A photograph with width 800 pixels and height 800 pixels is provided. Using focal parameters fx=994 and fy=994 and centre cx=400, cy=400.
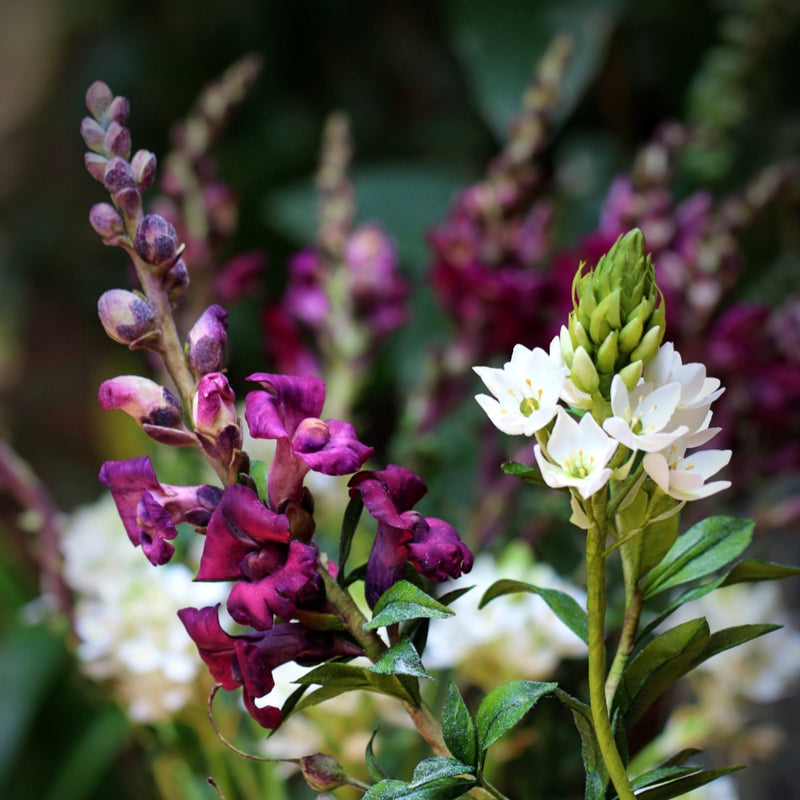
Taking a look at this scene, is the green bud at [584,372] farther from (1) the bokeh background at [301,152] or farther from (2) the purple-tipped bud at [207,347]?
(1) the bokeh background at [301,152]

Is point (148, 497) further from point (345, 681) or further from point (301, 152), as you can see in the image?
point (301, 152)

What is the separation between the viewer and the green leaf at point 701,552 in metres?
0.24

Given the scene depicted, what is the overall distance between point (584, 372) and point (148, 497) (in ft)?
0.30

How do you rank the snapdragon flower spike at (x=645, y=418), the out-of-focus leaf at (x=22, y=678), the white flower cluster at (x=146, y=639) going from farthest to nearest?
the out-of-focus leaf at (x=22, y=678) → the white flower cluster at (x=146, y=639) → the snapdragon flower spike at (x=645, y=418)

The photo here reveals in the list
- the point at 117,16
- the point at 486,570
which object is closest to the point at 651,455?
the point at 486,570

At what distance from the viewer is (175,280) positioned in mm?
232

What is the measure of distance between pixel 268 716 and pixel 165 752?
255 mm

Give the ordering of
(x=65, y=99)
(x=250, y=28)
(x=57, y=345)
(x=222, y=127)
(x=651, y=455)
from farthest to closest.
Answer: (x=57, y=345) → (x=65, y=99) → (x=250, y=28) → (x=222, y=127) → (x=651, y=455)

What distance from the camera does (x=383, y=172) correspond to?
913 mm

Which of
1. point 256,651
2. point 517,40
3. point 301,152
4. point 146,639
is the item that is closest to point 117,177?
point 256,651

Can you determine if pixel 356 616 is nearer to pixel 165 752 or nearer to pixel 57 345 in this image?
pixel 165 752

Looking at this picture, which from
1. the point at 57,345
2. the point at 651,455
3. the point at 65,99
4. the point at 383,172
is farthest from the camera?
the point at 57,345

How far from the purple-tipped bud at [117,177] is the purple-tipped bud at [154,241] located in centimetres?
1

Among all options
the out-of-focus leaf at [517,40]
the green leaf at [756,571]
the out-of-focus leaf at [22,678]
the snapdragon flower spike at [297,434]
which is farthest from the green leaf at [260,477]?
the out-of-focus leaf at [517,40]
